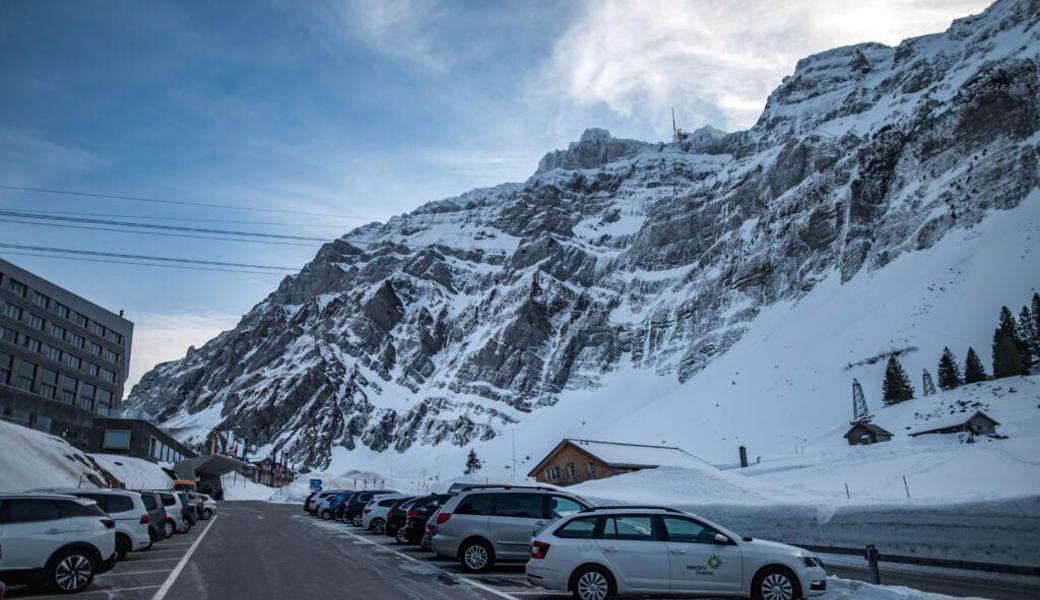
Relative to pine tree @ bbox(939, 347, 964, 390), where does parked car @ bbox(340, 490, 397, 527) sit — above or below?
below

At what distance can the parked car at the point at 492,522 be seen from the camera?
1513cm

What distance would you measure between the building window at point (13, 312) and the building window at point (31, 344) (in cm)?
243

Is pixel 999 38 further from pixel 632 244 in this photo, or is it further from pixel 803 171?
pixel 632 244

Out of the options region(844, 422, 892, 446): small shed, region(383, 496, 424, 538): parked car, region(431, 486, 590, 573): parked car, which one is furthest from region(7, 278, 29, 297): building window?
region(844, 422, 892, 446): small shed

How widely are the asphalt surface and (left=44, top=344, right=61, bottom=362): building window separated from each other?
64.4 m

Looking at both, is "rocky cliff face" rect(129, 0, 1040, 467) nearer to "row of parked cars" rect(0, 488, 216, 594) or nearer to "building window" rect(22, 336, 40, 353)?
"building window" rect(22, 336, 40, 353)

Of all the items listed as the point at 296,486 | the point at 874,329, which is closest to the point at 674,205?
the point at 874,329

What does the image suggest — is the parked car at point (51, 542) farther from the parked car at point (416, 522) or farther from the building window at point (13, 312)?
the building window at point (13, 312)

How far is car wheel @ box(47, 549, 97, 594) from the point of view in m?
11.6

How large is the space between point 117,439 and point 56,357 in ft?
40.6

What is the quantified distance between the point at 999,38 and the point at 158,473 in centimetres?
14816

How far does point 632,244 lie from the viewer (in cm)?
18612

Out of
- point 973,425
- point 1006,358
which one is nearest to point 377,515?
point 973,425

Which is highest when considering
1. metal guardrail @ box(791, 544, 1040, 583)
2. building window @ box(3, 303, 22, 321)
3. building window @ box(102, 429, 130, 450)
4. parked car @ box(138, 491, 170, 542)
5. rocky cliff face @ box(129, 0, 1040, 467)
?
rocky cliff face @ box(129, 0, 1040, 467)
